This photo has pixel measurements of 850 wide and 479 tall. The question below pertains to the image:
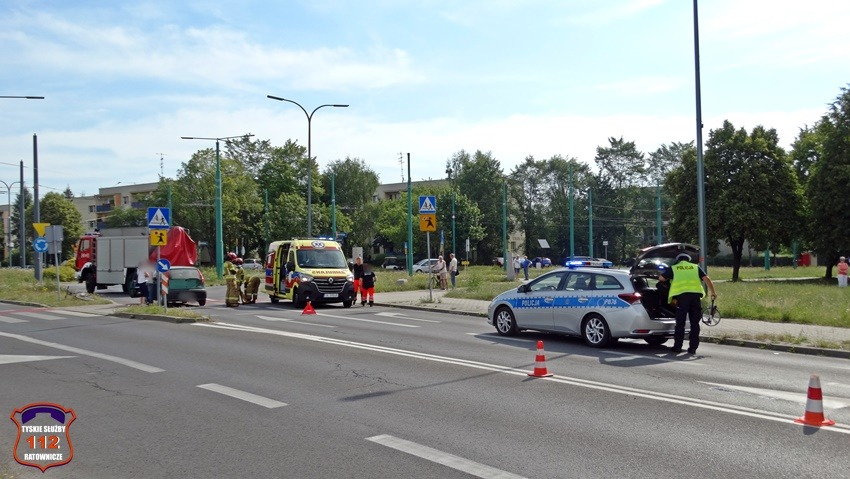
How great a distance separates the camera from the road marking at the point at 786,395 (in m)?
8.52

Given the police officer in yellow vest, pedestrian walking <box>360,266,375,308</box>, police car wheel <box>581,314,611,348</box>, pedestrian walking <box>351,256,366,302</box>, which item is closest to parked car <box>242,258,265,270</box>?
pedestrian walking <box>351,256,366,302</box>

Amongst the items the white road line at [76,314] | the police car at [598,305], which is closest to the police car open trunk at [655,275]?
the police car at [598,305]

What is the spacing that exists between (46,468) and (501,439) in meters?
3.84

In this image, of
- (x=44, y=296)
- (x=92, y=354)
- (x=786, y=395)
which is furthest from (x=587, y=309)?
(x=44, y=296)

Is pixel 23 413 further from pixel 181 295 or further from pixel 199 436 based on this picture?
pixel 181 295

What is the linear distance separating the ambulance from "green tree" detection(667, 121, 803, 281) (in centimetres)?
2588

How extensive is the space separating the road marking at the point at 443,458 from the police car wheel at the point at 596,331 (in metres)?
7.36

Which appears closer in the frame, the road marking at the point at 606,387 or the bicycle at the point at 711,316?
the road marking at the point at 606,387

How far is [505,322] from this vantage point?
15711 mm

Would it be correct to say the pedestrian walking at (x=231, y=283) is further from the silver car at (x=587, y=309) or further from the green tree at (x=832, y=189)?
the green tree at (x=832, y=189)

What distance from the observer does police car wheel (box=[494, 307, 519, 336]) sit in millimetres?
15578

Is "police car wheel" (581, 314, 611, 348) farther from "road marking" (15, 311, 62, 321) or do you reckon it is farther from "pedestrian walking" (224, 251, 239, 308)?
"road marking" (15, 311, 62, 321)

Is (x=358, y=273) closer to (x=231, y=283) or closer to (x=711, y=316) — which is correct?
(x=231, y=283)

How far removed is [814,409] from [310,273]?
60.7 feet
